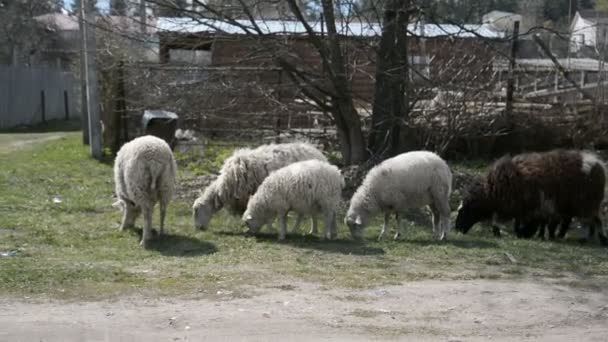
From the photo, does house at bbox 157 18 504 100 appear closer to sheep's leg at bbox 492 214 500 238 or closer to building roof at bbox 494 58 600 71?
building roof at bbox 494 58 600 71

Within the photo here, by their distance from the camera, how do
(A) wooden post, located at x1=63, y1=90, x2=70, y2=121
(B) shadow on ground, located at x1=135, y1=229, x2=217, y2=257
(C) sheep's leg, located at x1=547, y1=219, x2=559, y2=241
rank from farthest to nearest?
(A) wooden post, located at x1=63, y1=90, x2=70, y2=121
(C) sheep's leg, located at x1=547, y1=219, x2=559, y2=241
(B) shadow on ground, located at x1=135, y1=229, x2=217, y2=257

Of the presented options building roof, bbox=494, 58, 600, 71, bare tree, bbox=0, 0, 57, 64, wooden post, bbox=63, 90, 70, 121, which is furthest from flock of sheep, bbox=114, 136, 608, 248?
bare tree, bbox=0, 0, 57, 64

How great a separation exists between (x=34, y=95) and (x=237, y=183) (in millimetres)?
24199

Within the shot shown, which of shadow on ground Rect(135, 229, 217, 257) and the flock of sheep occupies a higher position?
the flock of sheep

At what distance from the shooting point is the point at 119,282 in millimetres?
8328

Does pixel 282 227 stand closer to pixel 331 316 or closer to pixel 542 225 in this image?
pixel 331 316

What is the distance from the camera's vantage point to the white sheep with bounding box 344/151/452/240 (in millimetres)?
11312

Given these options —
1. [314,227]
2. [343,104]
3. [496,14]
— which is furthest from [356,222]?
[496,14]

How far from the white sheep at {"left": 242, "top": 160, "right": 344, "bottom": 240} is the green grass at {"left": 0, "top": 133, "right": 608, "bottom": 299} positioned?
30 cm

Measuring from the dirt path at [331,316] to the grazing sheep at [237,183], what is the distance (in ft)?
12.4

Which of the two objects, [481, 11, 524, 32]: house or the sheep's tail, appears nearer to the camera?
the sheep's tail

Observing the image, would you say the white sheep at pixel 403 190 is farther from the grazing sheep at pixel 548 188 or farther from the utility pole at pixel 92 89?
the utility pole at pixel 92 89

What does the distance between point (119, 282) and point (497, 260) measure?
4.34m

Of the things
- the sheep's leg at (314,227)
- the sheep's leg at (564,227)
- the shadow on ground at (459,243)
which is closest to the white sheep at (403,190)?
the shadow on ground at (459,243)
